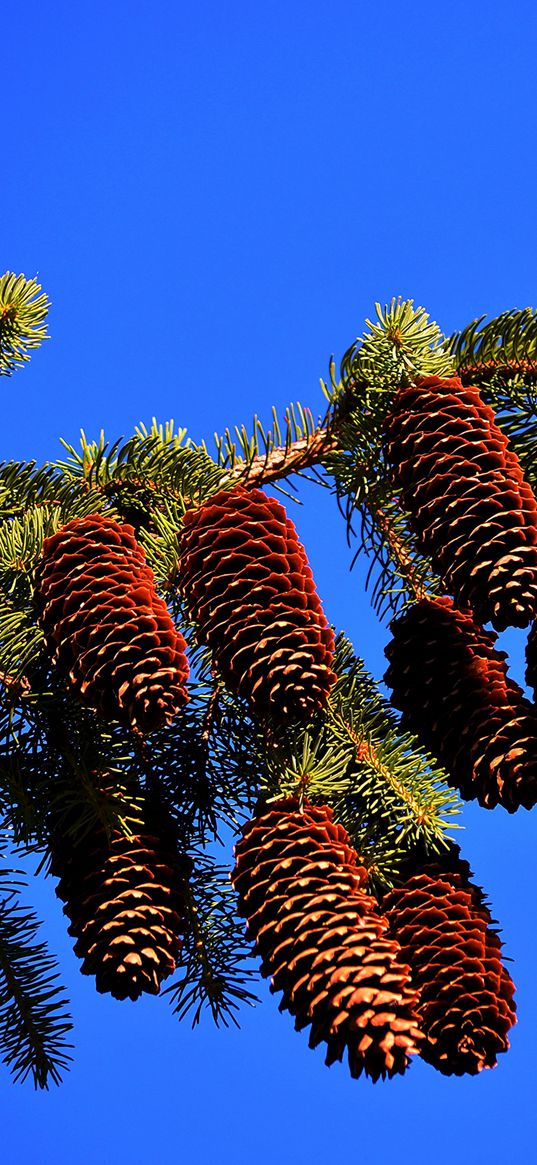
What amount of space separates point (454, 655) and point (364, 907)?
0.39 metres

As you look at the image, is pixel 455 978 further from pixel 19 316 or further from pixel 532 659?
pixel 19 316

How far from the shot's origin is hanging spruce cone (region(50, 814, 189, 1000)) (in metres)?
1.31

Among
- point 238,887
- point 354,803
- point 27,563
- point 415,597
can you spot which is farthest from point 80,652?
point 415,597

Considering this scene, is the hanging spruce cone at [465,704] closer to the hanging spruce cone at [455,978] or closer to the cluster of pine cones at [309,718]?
the cluster of pine cones at [309,718]

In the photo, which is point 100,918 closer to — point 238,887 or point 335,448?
point 238,887

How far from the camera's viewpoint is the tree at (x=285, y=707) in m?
1.27

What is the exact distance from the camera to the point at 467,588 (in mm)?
1355

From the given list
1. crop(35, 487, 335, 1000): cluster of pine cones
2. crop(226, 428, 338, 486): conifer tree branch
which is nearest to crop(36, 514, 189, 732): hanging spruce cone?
crop(35, 487, 335, 1000): cluster of pine cones

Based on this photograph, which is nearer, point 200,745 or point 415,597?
point 200,745

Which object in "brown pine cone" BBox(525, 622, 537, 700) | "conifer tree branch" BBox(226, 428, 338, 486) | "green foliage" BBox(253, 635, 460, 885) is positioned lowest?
"green foliage" BBox(253, 635, 460, 885)

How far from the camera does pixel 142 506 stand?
5.44ft

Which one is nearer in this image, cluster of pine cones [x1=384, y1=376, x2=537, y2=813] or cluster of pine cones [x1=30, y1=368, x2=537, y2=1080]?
cluster of pine cones [x1=30, y1=368, x2=537, y2=1080]

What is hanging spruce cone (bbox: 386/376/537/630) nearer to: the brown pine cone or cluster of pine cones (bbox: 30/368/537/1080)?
cluster of pine cones (bbox: 30/368/537/1080)

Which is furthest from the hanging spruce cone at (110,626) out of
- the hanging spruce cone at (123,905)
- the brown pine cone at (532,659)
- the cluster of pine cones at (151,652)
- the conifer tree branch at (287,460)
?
the brown pine cone at (532,659)
